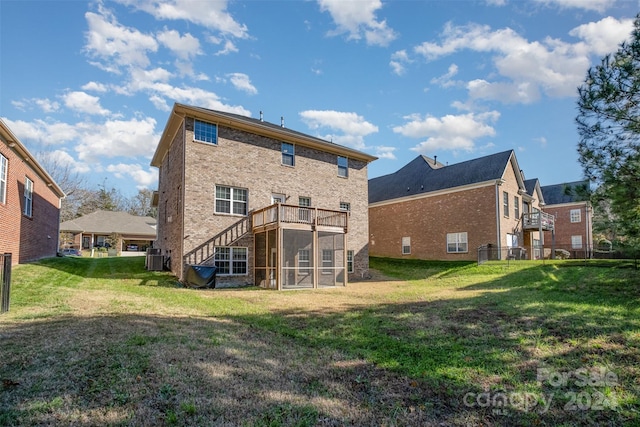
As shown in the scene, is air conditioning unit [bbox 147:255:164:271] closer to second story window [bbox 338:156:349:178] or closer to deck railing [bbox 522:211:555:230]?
second story window [bbox 338:156:349:178]

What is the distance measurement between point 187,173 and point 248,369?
482 inches

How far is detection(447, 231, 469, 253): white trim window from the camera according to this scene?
2331 centimetres

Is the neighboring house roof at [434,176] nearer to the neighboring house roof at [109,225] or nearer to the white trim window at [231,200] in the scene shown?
the white trim window at [231,200]

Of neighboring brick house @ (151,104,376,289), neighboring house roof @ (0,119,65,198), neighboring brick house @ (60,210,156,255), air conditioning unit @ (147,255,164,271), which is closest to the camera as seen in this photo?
neighboring house roof @ (0,119,65,198)

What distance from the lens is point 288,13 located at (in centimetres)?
1262

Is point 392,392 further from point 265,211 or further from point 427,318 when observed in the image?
point 265,211

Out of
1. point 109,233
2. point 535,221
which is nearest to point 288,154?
point 535,221

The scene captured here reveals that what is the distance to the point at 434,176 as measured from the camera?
26562mm

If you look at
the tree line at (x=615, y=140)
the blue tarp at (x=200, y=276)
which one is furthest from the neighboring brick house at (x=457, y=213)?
the blue tarp at (x=200, y=276)

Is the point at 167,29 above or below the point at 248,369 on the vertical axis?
above

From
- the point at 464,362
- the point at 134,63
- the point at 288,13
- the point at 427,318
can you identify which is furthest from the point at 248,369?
the point at 134,63

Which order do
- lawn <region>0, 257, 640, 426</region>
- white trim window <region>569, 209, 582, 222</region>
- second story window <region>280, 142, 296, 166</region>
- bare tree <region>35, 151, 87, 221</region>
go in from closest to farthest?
lawn <region>0, 257, 640, 426</region> < second story window <region>280, 142, 296, 166</region> < white trim window <region>569, 209, 582, 222</region> < bare tree <region>35, 151, 87, 221</region>

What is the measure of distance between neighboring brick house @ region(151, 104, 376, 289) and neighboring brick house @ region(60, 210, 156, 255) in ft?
74.0

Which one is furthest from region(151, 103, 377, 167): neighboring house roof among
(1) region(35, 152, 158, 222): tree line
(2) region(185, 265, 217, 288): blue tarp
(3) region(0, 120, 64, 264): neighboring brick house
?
(1) region(35, 152, 158, 222): tree line
